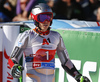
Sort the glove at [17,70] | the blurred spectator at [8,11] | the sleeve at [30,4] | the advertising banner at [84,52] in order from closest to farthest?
the glove at [17,70] → the advertising banner at [84,52] → the sleeve at [30,4] → the blurred spectator at [8,11]

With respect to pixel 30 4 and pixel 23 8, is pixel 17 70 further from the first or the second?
pixel 23 8

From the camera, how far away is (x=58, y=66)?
5.55 m

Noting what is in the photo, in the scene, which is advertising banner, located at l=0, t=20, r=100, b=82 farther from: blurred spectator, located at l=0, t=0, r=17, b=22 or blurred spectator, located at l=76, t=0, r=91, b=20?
blurred spectator, located at l=0, t=0, r=17, b=22

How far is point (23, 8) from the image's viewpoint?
8289 millimetres

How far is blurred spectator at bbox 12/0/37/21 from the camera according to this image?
813 cm

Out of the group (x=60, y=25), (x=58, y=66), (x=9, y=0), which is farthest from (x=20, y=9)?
(x=58, y=66)

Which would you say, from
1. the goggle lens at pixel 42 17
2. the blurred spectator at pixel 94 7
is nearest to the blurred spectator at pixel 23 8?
the blurred spectator at pixel 94 7

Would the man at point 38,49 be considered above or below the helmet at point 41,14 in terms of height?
below

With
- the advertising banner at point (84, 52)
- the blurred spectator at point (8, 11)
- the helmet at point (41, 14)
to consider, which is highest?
the helmet at point (41, 14)

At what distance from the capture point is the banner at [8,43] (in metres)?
5.70

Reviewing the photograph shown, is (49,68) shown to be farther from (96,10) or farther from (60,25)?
(96,10)

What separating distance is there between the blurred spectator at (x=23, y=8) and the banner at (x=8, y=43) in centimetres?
250

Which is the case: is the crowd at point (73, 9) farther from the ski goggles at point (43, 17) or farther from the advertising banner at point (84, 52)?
the ski goggles at point (43, 17)

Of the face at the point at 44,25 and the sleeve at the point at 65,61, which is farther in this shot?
the sleeve at the point at 65,61
